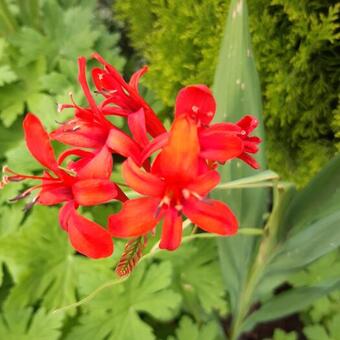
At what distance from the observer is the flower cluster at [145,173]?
56 centimetres

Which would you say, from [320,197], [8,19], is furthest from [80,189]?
[8,19]

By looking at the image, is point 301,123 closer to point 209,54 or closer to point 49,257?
point 209,54

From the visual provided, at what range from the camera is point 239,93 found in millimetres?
1020

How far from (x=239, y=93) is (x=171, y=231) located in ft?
1.66

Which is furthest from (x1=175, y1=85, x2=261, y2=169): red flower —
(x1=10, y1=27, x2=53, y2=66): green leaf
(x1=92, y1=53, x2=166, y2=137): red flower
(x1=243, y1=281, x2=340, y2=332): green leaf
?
(x1=10, y1=27, x2=53, y2=66): green leaf

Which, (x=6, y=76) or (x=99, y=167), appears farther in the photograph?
(x=6, y=76)

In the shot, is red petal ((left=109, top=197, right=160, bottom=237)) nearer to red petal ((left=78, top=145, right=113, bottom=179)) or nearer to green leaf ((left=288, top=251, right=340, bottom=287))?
red petal ((left=78, top=145, right=113, bottom=179))

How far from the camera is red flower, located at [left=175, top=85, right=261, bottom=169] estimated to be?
59 centimetres

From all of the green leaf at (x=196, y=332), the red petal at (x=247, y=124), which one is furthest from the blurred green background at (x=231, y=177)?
the red petal at (x=247, y=124)

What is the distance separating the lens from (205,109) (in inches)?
24.9

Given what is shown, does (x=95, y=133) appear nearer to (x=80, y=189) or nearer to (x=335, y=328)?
(x=80, y=189)

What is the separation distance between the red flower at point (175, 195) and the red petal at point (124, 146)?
0.05 metres

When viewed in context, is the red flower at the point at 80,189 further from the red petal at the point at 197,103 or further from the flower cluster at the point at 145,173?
the red petal at the point at 197,103

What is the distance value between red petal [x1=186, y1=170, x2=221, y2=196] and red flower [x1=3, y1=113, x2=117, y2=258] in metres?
0.10
